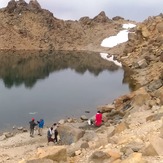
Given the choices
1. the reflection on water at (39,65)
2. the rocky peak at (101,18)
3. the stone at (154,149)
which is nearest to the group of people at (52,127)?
the stone at (154,149)

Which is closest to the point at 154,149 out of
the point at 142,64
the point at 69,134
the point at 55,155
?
the point at 55,155

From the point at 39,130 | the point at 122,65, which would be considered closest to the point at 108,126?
the point at 39,130

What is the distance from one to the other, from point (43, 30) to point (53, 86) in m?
67.7

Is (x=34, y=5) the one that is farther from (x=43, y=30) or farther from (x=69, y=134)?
(x=69, y=134)

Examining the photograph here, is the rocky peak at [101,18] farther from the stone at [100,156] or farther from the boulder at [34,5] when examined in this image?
the stone at [100,156]

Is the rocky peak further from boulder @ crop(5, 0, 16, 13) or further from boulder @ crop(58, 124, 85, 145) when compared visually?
boulder @ crop(58, 124, 85, 145)

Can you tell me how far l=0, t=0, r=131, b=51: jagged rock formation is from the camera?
387 ft

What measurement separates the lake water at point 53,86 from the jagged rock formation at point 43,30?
17103mm

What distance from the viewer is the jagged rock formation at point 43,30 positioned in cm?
11794

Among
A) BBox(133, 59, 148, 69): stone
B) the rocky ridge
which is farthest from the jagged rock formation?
the rocky ridge

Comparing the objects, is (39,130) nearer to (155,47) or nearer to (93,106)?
(93,106)

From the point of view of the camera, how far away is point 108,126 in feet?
96.9

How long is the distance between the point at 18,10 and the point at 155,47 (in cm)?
6571

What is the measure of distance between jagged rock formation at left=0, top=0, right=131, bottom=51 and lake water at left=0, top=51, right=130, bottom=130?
17.1 m
